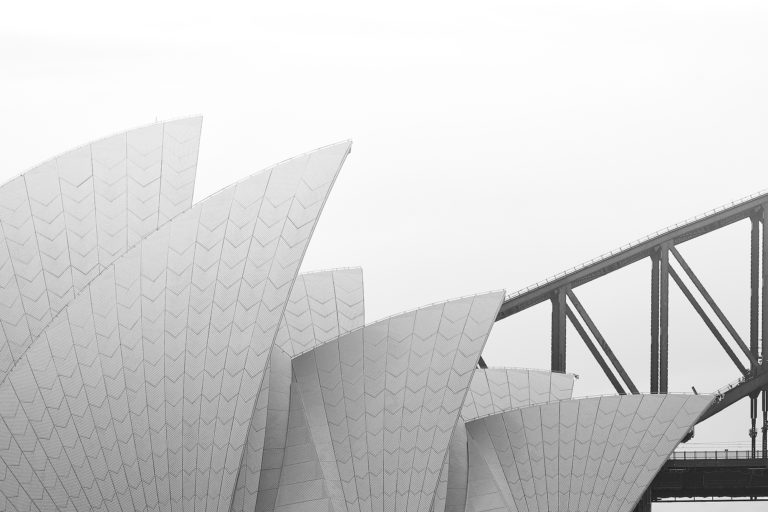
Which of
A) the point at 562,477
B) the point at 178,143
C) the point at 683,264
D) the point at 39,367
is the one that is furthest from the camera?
the point at 683,264

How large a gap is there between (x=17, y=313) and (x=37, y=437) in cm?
447

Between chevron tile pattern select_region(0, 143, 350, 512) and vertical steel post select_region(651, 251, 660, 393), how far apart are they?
2873cm

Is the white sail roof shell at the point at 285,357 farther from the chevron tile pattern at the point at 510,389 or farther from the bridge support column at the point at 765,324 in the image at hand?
the bridge support column at the point at 765,324

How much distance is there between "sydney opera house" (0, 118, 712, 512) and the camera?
46562mm

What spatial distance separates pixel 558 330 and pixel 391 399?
23.0 metres

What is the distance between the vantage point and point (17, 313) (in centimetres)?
4766

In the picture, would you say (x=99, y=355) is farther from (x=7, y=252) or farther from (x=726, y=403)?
(x=726, y=403)

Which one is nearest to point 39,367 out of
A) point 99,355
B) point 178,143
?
point 99,355

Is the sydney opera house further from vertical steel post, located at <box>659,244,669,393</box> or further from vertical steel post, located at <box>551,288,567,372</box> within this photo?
vertical steel post, located at <box>659,244,669,393</box>

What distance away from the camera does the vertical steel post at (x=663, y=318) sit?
71.3 meters

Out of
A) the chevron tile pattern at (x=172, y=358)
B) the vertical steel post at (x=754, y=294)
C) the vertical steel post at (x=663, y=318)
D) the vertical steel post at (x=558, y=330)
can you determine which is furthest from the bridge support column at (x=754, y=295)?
the chevron tile pattern at (x=172, y=358)

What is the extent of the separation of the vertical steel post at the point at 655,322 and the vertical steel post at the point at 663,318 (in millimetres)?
270

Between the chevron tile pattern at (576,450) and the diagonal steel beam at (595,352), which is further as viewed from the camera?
the diagonal steel beam at (595,352)

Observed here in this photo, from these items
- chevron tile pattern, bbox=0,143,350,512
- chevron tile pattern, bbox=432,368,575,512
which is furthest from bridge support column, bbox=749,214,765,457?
chevron tile pattern, bbox=0,143,350,512
